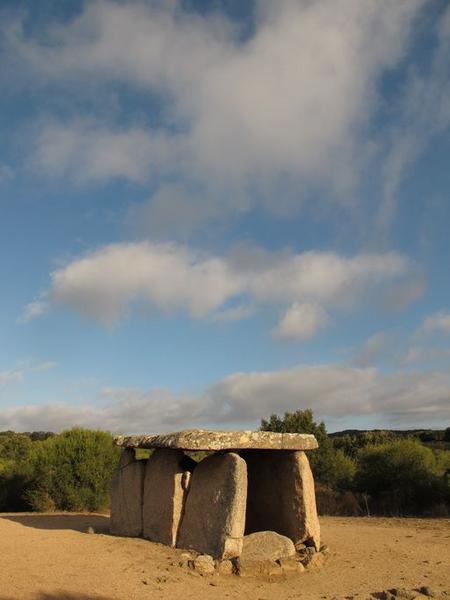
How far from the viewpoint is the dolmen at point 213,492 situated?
840 centimetres

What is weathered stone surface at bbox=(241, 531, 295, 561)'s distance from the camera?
26.7ft

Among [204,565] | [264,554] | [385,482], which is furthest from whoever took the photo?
[385,482]

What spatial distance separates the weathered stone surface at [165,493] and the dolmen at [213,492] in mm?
14

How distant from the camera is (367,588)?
725cm

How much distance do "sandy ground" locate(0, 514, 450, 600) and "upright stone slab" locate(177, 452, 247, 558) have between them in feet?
1.36

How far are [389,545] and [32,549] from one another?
19.0ft

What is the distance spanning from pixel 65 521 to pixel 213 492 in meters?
4.33

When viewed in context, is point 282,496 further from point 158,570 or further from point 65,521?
point 65,521

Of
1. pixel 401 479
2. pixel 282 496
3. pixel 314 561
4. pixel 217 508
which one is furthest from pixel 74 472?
pixel 401 479

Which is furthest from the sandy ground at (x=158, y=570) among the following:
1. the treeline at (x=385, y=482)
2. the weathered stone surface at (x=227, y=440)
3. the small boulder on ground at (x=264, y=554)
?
the treeline at (x=385, y=482)

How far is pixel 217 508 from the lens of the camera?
845 centimetres

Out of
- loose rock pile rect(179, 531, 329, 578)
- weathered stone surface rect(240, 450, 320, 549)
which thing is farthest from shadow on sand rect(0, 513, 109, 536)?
loose rock pile rect(179, 531, 329, 578)

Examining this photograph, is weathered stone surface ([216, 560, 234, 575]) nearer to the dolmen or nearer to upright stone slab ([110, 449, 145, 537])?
the dolmen

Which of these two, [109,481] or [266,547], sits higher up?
[109,481]
